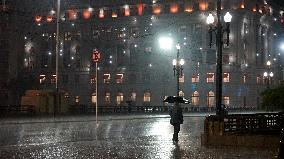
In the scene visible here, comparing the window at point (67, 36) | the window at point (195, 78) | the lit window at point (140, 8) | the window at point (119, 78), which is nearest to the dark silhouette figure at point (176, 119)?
the window at point (195, 78)

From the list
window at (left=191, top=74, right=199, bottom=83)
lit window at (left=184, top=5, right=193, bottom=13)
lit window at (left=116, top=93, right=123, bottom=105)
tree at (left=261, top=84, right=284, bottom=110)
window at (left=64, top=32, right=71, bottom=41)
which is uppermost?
lit window at (left=184, top=5, right=193, bottom=13)

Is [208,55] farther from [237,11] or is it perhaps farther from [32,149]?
[32,149]

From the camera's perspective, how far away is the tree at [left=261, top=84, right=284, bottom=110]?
20.6 meters

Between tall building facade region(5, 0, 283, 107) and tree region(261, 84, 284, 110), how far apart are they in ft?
249

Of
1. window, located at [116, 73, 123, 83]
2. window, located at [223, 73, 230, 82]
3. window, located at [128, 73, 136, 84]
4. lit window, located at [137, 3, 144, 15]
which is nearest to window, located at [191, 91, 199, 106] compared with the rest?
window, located at [223, 73, 230, 82]

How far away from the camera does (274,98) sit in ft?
68.1

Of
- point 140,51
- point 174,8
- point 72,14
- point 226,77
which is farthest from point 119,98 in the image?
point 226,77

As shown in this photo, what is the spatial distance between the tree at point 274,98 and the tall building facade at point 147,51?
75963 mm

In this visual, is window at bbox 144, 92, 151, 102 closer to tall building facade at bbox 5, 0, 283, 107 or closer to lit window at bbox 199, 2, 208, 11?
tall building facade at bbox 5, 0, 283, 107

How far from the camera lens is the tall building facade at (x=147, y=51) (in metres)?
100

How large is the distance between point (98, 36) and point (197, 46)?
20983 millimetres

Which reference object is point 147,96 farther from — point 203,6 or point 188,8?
point 203,6

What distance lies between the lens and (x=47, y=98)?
56844 mm

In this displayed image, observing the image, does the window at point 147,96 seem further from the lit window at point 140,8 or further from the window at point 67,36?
the window at point 67,36
